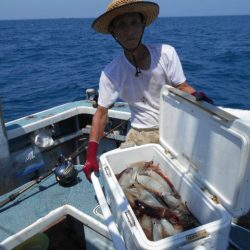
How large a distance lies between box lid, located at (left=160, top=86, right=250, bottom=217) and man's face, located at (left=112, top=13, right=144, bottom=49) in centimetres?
47

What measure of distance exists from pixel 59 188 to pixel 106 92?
1.09m

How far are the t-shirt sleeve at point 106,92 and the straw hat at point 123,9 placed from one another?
1.37 ft

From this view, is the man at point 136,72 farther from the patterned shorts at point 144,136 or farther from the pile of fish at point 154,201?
A: the pile of fish at point 154,201

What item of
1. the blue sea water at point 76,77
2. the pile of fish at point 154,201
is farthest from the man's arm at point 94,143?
the blue sea water at point 76,77

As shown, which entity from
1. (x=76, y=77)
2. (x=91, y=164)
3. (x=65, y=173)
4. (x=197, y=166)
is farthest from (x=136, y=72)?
(x=76, y=77)

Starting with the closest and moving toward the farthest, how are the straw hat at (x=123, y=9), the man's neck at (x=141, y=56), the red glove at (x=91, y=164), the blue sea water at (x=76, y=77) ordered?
the straw hat at (x=123, y=9)
the red glove at (x=91, y=164)
the man's neck at (x=141, y=56)
the blue sea water at (x=76, y=77)

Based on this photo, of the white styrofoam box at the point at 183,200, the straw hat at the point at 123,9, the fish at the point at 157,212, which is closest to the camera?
the white styrofoam box at the point at 183,200

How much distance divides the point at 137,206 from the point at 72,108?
95.6 inches

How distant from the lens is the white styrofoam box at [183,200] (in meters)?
1.55

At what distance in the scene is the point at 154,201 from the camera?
6.81 ft

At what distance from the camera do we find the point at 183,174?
219cm

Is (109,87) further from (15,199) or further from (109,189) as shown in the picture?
(15,199)

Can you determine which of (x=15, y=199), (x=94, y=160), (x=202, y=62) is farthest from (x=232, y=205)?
(x=202, y=62)

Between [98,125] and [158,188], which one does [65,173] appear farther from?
[158,188]
